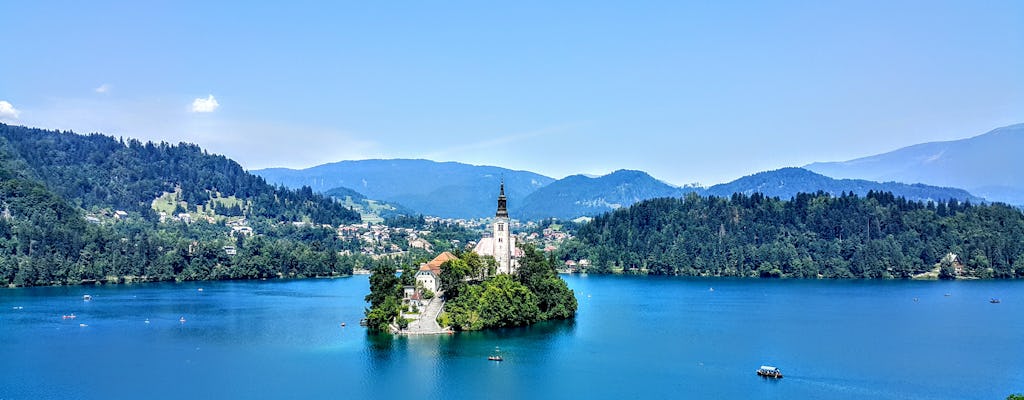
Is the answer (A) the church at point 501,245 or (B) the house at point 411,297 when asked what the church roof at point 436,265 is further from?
(A) the church at point 501,245

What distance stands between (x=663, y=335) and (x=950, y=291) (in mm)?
65111

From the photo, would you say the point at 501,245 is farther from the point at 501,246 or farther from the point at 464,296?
the point at 464,296

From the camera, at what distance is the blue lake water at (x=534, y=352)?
52.6 m

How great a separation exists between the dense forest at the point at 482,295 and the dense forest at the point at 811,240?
8187 centimetres

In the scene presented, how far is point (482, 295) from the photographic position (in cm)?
7362

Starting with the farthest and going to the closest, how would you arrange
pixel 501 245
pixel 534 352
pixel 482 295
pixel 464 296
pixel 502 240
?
pixel 501 245, pixel 502 240, pixel 482 295, pixel 464 296, pixel 534 352

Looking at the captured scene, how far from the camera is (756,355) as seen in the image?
6353cm

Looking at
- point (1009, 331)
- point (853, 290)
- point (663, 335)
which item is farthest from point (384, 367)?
point (853, 290)

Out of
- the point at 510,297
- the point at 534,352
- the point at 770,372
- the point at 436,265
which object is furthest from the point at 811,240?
the point at 770,372

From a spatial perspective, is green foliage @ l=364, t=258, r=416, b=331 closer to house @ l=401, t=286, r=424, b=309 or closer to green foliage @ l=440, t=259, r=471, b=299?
house @ l=401, t=286, r=424, b=309

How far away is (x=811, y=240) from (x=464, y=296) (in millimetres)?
104498

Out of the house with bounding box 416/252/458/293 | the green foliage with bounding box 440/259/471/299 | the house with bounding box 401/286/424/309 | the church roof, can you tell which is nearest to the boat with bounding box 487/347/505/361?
the green foliage with bounding box 440/259/471/299

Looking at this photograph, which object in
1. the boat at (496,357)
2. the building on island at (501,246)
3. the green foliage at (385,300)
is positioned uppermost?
the building on island at (501,246)

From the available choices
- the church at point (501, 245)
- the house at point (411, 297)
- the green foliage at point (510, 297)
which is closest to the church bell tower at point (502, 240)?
the church at point (501, 245)
